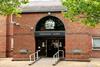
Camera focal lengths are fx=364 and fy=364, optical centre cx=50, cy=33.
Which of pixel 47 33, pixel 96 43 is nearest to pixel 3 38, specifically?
pixel 47 33

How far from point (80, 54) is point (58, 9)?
530 centimetres

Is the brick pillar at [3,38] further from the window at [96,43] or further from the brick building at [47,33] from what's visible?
the window at [96,43]

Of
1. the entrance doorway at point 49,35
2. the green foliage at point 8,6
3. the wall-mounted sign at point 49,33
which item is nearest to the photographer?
the green foliage at point 8,6

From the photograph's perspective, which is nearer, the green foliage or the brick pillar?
the green foliage

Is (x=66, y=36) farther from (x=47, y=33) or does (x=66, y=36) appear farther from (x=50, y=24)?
(x=50, y=24)

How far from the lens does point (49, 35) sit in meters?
39.2

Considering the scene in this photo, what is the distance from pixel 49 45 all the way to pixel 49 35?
278 centimetres

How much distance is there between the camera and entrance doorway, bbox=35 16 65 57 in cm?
3925

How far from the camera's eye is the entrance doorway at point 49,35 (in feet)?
129

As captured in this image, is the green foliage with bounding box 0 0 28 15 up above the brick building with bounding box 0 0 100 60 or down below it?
above

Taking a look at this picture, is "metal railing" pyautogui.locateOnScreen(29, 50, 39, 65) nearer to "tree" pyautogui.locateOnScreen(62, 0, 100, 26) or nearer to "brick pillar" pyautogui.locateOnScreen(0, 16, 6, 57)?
"brick pillar" pyautogui.locateOnScreen(0, 16, 6, 57)

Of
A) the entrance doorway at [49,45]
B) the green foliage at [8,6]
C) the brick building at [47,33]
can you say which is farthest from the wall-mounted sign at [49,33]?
the green foliage at [8,6]

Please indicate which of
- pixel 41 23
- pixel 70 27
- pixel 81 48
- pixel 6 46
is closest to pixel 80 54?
pixel 81 48

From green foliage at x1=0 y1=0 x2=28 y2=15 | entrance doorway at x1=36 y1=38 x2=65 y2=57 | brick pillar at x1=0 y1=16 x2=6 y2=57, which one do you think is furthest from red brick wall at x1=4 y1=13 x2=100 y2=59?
green foliage at x1=0 y1=0 x2=28 y2=15
